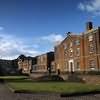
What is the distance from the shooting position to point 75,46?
63.3 meters

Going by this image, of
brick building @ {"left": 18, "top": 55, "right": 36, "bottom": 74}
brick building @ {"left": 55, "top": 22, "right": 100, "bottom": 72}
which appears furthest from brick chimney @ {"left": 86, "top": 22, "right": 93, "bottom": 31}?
brick building @ {"left": 18, "top": 55, "right": 36, "bottom": 74}

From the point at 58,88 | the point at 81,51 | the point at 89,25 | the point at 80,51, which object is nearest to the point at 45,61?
the point at 89,25

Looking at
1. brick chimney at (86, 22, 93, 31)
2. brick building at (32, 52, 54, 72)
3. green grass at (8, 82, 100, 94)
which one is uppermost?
brick chimney at (86, 22, 93, 31)

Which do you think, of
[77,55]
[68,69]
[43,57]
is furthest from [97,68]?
[43,57]

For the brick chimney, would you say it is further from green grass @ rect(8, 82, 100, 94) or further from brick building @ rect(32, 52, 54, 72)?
green grass @ rect(8, 82, 100, 94)

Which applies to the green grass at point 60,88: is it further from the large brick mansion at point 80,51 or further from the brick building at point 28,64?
the brick building at point 28,64

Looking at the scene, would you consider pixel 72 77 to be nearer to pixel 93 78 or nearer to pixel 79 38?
pixel 93 78

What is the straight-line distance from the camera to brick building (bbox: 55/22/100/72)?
54.8 meters

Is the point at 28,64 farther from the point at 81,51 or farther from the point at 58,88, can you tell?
the point at 58,88

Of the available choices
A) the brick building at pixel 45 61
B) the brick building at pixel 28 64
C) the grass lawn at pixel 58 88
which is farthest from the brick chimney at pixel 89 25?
the brick building at pixel 28 64

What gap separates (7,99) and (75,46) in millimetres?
46276

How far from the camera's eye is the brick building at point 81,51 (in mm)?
54781

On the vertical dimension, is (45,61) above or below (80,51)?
below

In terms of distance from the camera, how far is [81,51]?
60.3m
